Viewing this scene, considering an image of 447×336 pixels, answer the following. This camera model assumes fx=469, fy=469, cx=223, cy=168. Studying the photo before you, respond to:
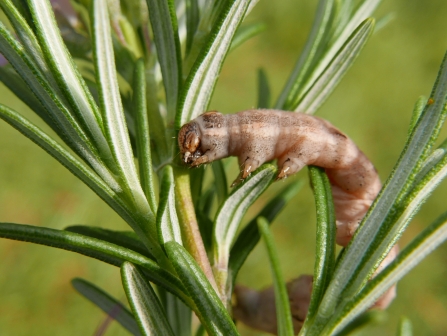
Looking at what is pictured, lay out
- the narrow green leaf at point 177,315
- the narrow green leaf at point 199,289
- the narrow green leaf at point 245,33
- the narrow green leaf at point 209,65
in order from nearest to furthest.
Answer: the narrow green leaf at point 199,289
the narrow green leaf at point 209,65
the narrow green leaf at point 177,315
the narrow green leaf at point 245,33

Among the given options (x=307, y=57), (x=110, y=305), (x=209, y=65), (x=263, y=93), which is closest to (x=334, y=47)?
(x=307, y=57)

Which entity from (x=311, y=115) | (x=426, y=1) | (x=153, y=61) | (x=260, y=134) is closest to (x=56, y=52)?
(x=153, y=61)

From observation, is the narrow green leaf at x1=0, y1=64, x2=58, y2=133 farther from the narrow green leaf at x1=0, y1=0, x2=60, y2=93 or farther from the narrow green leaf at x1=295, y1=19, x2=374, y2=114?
the narrow green leaf at x1=295, y1=19, x2=374, y2=114

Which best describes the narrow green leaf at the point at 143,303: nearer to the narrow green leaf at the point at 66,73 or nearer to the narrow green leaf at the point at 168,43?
the narrow green leaf at the point at 66,73

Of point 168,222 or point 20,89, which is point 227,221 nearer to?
point 168,222

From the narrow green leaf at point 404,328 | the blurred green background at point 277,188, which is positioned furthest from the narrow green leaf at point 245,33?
the blurred green background at point 277,188

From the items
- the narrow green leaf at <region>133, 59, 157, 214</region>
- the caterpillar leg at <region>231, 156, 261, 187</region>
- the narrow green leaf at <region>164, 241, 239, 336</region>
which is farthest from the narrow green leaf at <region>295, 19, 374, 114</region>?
the narrow green leaf at <region>164, 241, 239, 336</region>

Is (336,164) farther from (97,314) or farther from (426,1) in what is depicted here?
(426,1)
